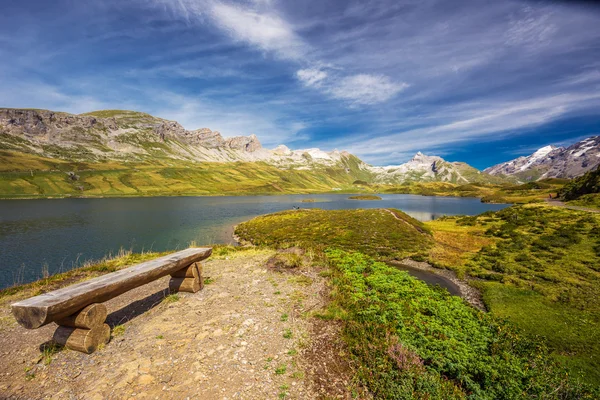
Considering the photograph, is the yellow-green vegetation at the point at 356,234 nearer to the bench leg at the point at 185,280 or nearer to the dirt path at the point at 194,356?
the bench leg at the point at 185,280

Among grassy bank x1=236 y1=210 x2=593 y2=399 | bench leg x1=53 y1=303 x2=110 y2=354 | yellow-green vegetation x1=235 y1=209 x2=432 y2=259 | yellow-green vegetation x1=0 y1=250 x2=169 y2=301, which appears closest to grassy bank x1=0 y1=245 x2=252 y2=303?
yellow-green vegetation x1=0 y1=250 x2=169 y2=301

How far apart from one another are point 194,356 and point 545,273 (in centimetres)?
3207

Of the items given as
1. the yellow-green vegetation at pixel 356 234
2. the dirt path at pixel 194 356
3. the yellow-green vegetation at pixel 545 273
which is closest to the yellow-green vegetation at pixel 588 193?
the yellow-green vegetation at pixel 545 273

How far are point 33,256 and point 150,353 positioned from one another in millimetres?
46541

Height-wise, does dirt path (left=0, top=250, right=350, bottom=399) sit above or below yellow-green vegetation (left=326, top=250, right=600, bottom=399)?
above

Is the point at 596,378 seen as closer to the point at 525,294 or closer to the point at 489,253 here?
the point at 525,294

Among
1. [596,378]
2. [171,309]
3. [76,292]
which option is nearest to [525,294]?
[596,378]

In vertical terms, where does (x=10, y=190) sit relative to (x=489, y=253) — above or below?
above

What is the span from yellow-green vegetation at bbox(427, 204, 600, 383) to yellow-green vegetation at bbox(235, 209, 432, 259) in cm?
390

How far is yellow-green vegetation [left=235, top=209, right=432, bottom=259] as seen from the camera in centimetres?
3600

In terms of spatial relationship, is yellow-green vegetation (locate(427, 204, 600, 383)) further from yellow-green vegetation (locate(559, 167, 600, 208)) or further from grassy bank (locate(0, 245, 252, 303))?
yellow-green vegetation (locate(559, 167, 600, 208))

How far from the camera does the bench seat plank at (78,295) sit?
7.94 metres

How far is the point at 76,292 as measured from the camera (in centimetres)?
906

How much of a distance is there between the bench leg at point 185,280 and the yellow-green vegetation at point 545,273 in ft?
66.9
